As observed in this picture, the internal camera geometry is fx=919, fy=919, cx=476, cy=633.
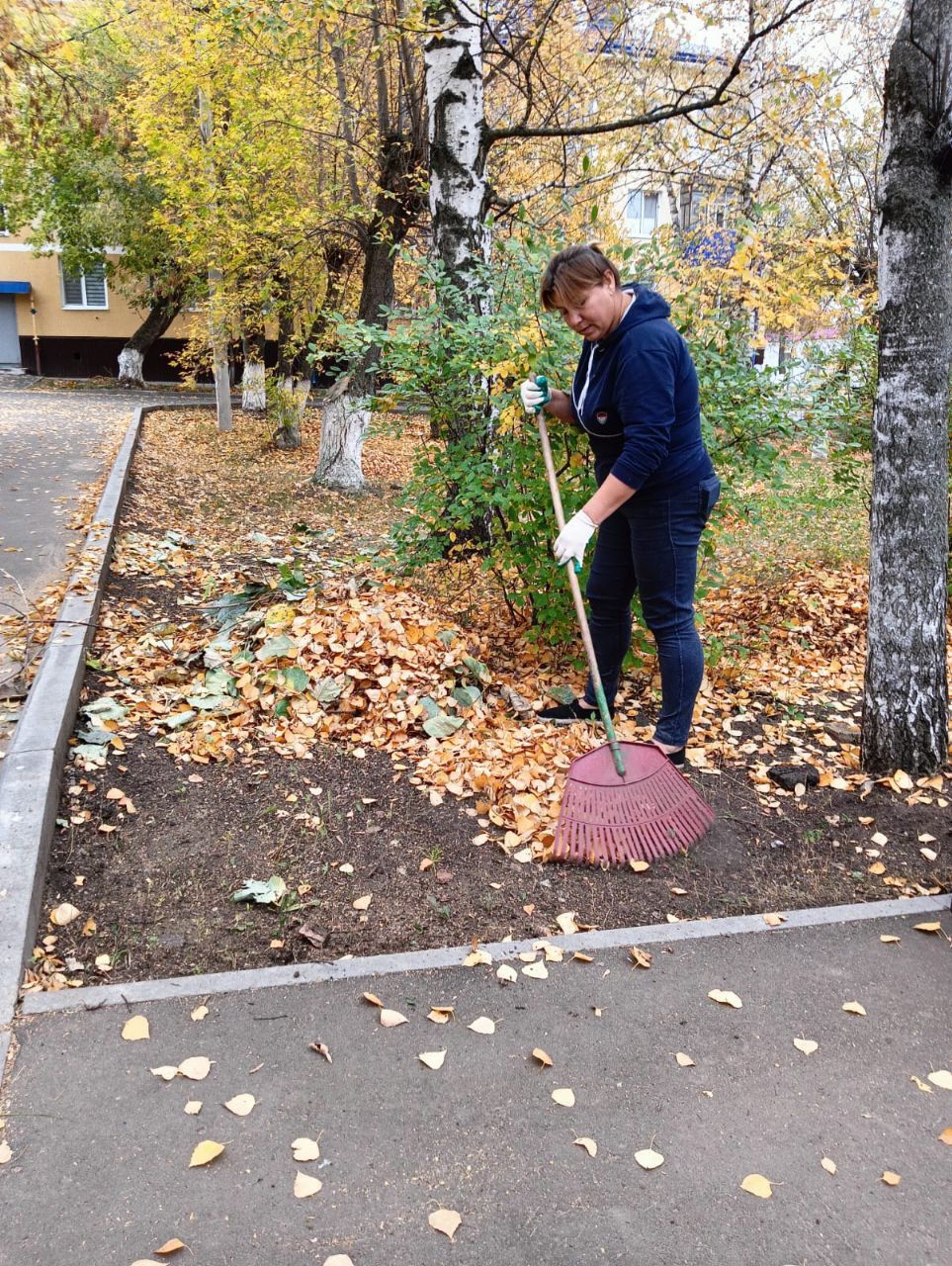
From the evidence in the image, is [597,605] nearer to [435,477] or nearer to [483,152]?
[435,477]

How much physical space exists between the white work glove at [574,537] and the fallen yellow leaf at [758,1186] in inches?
81.1

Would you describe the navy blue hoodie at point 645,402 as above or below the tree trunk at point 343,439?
above

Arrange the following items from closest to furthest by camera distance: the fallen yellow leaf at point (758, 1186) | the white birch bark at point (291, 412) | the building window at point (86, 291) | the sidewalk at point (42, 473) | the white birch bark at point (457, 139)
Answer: the fallen yellow leaf at point (758, 1186) → the white birch bark at point (457, 139) → the sidewalk at point (42, 473) → the white birch bark at point (291, 412) → the building window at point (86, 291)

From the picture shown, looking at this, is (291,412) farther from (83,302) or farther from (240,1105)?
(83,302)

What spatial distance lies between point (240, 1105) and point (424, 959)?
2.27 ft

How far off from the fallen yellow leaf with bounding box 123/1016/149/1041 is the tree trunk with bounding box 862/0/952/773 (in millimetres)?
2923

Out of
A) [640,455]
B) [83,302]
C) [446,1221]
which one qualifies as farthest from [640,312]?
[83,302]

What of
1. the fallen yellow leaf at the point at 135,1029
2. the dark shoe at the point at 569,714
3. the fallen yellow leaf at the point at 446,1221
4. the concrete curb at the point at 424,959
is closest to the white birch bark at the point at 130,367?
the dark shoe at the point at 569,714

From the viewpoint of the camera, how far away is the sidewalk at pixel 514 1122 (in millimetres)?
1871

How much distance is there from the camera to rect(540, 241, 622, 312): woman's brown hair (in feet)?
10.6

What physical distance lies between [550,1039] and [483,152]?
5.69m

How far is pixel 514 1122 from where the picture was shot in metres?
2.17

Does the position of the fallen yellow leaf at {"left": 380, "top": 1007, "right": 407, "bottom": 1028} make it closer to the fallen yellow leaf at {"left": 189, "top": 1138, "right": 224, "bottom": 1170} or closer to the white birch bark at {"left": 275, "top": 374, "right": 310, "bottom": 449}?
the fallen yellow leaf at {"left": 189, "top": 1138, "right": 224, "bottom": 1170}

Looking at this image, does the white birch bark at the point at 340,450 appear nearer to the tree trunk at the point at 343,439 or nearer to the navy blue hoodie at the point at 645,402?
the tree trunk at the point at 343,439
